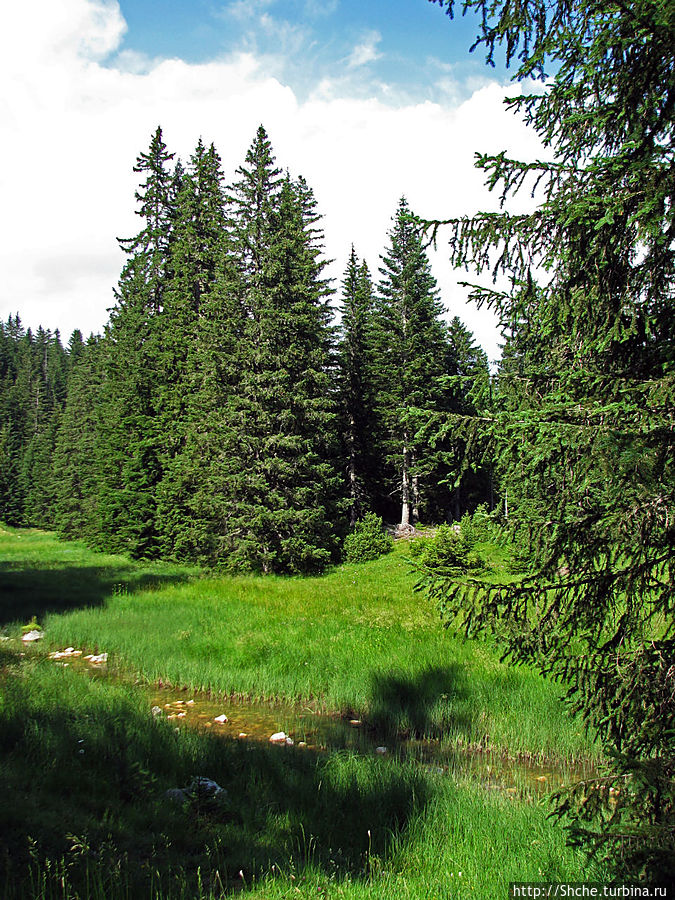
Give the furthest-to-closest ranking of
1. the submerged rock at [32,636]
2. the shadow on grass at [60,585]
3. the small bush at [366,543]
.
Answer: the small bush at [366,543] < the shadow on grass at [60,585] < the submerged rock at [32,636]

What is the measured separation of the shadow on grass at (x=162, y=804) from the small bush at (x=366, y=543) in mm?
20934

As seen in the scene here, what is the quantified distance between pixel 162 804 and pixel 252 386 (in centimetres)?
2109

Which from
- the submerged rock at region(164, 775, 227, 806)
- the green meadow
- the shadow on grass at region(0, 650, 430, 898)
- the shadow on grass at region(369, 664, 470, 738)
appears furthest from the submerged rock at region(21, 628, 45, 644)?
the submerged rock at region(164, 775, 227, 806)

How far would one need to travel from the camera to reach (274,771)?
21.7 feet

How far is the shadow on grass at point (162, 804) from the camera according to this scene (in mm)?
4215

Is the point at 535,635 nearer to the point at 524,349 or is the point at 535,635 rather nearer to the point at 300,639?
the point at 524,349

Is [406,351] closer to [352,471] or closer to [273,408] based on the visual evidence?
[352,471]

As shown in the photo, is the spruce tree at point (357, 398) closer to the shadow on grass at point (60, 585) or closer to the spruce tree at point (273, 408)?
the spruce tree at point (273, 408)

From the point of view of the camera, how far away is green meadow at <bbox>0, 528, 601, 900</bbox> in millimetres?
4227

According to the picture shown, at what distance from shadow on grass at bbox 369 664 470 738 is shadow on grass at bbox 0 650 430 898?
172 centimetres

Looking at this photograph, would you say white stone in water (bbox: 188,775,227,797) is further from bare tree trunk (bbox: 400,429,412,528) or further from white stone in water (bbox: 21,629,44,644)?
bare tree trunk (bbox: 400,429,412,528)

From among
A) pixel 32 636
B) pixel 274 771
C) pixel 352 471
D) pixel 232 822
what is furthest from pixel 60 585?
pixel 352 471

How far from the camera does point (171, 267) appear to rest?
34.2 meters

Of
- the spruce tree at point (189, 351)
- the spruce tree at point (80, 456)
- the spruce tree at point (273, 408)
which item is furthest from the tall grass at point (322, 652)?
the spruce tree at point (80, 456)
